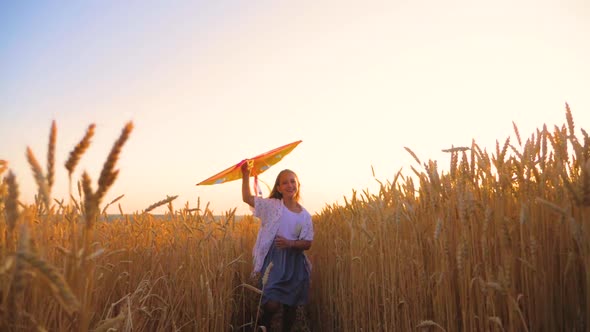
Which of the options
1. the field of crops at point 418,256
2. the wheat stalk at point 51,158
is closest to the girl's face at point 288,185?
the field of crops at point 418,256

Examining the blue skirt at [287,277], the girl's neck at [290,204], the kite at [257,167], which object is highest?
the kite at [257,167]

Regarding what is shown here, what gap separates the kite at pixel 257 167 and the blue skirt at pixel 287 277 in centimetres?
74

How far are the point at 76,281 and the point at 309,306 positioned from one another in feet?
13.0

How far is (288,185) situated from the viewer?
160 inches

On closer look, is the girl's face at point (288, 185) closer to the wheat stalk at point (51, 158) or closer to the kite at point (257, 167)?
the kite at point (257, 167)

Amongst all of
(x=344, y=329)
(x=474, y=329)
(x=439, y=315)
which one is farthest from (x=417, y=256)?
(x=344, y=329)

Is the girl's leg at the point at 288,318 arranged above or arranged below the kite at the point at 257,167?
below

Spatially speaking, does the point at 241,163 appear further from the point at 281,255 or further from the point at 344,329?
the point at 344,329

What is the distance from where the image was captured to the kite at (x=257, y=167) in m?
4.18

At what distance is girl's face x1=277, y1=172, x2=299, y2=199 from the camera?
4059 millimetres

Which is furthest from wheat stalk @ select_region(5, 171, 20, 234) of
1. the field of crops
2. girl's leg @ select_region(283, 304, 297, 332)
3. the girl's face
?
the girl's face

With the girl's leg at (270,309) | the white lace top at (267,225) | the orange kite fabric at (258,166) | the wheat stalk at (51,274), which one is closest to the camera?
the wheat stalk at (51,274)

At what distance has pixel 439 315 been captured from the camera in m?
1.86

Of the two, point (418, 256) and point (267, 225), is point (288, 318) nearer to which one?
point (267, 225)
